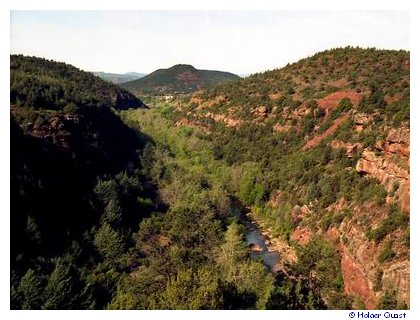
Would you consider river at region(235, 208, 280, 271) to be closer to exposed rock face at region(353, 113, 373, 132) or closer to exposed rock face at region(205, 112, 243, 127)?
exposed rock face at region(353, 113, 373, 132)

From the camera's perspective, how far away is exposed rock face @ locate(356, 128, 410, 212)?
141 feet

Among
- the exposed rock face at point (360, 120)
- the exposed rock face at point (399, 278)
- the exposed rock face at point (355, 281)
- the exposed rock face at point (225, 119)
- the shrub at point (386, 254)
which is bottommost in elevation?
the exposed rock face at point (355, 281)

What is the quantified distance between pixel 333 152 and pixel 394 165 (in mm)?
18228

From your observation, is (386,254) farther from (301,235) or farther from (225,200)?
(225,200)

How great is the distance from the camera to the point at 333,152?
63.5 m

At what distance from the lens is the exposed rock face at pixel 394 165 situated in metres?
43.1

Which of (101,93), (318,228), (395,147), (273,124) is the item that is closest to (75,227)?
(318,228)

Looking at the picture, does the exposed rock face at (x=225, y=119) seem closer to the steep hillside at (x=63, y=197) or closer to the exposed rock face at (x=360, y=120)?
the steep hillside at (x=63, y=197)

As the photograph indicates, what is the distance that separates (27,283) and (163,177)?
42972 millimetres

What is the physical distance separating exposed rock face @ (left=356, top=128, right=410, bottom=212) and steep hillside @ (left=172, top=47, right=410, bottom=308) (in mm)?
107

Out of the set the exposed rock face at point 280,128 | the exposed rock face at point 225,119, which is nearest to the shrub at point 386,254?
the exposed rock face at point 280,128

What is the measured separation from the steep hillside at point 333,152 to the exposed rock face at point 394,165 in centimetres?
11

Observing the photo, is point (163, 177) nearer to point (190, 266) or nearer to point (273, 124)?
point (273, 124)

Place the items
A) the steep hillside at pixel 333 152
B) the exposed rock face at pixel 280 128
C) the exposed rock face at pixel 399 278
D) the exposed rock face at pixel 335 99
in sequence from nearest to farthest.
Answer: the exposed rock face at pixel 399 278 → the steep hillside at pixel 333 152 → the exposed rock face at pixel 335 99 → the exposed rock face at pixel 280 128
